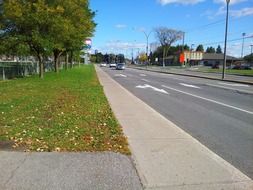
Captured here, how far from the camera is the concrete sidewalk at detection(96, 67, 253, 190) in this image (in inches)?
213

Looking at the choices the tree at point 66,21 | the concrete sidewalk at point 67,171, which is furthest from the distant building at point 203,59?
the concrete sidewalk at point 67,171

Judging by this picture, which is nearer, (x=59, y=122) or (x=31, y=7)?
(x=59, y=122)

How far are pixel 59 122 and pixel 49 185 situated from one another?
14.4 feet

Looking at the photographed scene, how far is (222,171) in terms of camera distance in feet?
19.7

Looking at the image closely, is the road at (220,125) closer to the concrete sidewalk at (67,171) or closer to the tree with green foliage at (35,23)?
the concrete sidewalk at (67,171)

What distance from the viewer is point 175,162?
6.42 m

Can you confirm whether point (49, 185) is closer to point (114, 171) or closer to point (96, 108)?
point (114, 171)

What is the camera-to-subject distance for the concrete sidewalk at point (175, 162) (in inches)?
213

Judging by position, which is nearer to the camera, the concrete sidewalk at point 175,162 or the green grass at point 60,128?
the concrete sidewalk at point 175,162

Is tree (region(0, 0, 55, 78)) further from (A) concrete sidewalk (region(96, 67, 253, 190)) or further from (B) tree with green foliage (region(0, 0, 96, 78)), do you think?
(A) concrete sidewalk (region(96, 67, 253, 190))

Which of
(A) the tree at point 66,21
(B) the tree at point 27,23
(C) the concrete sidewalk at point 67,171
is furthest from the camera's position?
(A) the tree at point 66,21

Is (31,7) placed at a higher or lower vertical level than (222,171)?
higher

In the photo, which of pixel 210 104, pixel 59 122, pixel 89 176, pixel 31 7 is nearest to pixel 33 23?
pixel 31 7

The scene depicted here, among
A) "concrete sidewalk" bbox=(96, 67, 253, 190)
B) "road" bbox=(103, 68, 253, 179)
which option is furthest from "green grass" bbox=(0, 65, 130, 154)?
"road" bbox=(103, 68, 253, 179)
